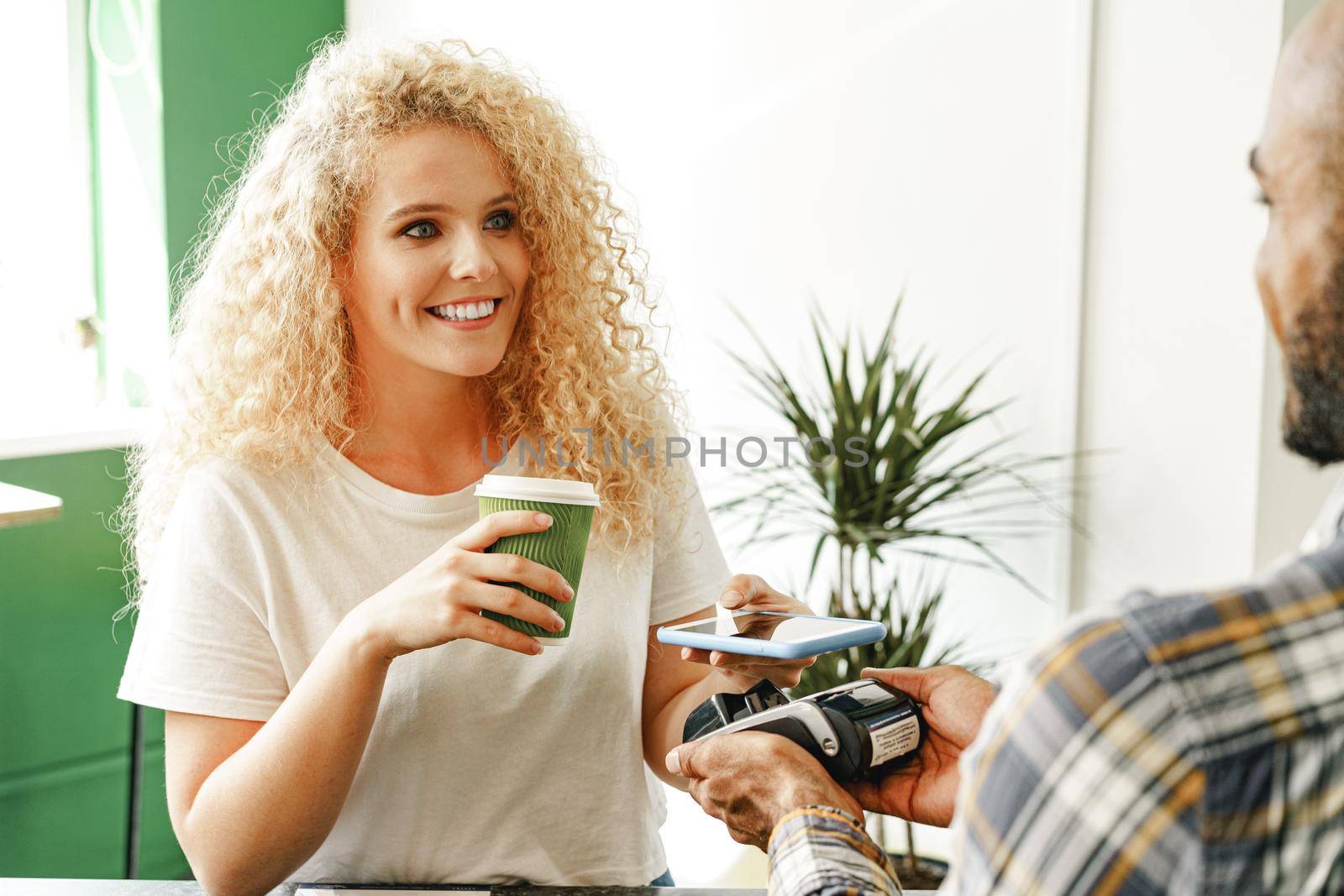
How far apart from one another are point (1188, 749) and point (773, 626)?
0.75m

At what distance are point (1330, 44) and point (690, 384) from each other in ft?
8.82

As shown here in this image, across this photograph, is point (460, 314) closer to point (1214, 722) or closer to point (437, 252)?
point (437, 252)

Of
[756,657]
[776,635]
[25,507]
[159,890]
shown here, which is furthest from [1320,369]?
[25,507]

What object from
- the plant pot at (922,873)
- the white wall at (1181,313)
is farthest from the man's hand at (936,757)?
the white wall at (1181,313)

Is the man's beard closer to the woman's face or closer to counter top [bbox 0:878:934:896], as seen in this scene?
counter top [bbox 0:878:934:896]

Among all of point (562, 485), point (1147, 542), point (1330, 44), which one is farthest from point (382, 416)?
point (1147, 542)

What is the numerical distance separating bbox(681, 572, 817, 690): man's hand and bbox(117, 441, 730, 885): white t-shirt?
0.66ft

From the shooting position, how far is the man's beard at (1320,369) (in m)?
0.64

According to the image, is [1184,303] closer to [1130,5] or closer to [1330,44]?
[1130,5]

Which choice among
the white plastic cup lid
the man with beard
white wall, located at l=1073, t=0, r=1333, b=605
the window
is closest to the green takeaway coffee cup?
the white plastic cup lid

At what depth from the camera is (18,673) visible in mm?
2955

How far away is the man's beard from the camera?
64cm

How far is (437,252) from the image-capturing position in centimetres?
152

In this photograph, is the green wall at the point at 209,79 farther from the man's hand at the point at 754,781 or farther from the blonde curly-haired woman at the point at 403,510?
the man's hand at the point at 754,781
